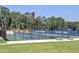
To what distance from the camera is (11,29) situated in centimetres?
1991

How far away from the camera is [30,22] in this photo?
784 inches

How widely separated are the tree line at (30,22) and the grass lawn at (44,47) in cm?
23

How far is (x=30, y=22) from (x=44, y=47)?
402 millimetres

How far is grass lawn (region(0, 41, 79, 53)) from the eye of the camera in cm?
1983

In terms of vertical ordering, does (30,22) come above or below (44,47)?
above

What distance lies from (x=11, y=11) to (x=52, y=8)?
57 cm

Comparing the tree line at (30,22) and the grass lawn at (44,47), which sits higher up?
the tree line at (30,22)

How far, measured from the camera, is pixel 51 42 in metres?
19.9

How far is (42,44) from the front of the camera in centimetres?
1983

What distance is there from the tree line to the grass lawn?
227 millimetres

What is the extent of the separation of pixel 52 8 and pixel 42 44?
0.52 metres

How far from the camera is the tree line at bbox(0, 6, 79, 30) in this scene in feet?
65.2

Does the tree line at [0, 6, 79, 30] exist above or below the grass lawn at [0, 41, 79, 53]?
above

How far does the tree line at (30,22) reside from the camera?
65.2 feet
